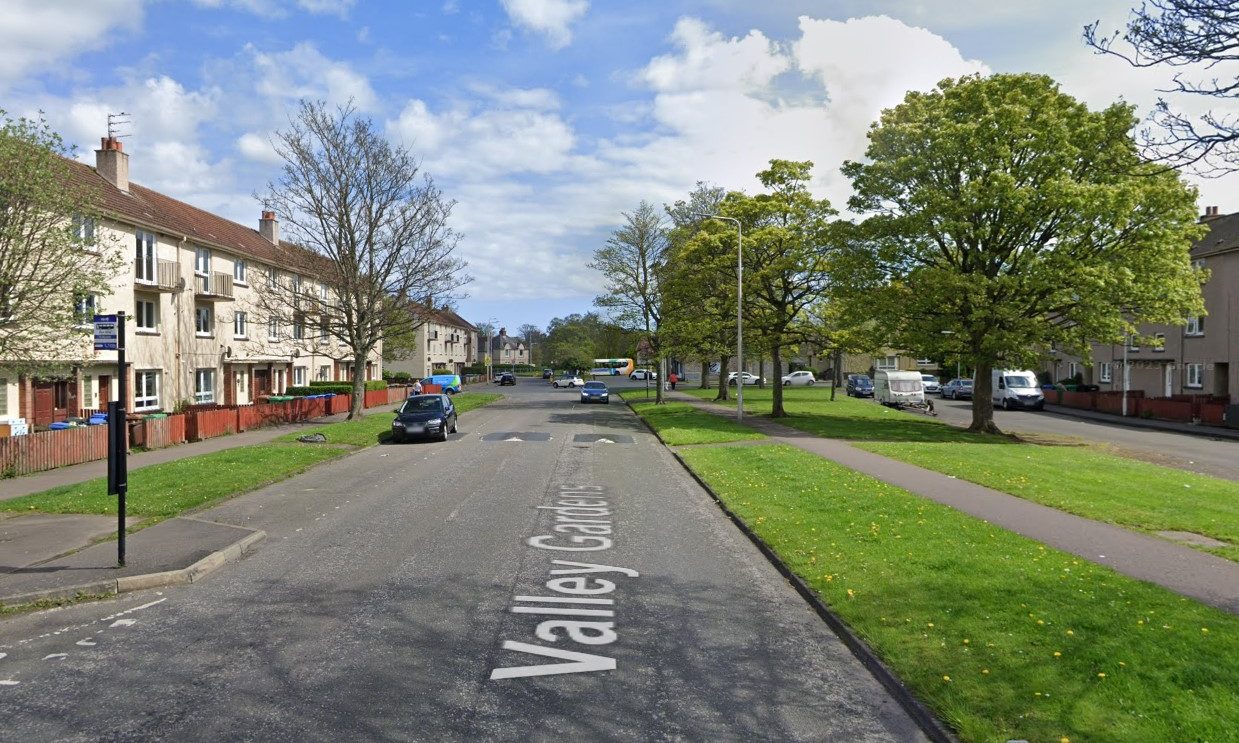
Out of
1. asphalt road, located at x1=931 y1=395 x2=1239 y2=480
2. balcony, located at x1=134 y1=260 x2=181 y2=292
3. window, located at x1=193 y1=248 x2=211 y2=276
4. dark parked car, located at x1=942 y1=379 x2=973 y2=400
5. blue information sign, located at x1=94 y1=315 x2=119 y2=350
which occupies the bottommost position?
asphalt road, located at x1=931 y1=395 x2=1239 y2=480

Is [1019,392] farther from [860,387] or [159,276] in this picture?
[159,276]

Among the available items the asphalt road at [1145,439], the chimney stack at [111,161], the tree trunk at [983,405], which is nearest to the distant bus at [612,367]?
the asphalt road at [1145,439]

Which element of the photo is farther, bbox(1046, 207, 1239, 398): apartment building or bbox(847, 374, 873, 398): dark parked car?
bbox(847, 374, 873, 398): dark parked car

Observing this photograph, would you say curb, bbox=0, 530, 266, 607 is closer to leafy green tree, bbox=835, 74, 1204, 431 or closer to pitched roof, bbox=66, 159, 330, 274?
pitched roof, bbox=66, 159, 330, 274

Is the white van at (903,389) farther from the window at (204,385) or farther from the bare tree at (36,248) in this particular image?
the bare tree at (36,248)

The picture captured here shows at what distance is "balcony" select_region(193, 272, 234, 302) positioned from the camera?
32.6 meters

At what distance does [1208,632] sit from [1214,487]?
422 inches

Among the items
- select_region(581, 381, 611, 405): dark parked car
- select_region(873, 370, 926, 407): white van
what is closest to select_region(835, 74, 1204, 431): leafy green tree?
select_region(873, 370, 926, 407): white van

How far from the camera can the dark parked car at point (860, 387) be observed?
51250 millimetres

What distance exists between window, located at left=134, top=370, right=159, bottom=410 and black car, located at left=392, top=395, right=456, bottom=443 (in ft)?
34.6

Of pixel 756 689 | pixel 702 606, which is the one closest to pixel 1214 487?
pixel 702 606

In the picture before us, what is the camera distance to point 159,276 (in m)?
29.2

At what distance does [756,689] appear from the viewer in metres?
5.43

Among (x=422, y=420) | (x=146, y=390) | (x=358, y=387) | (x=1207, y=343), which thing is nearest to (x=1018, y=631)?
(x=422, y=420)
